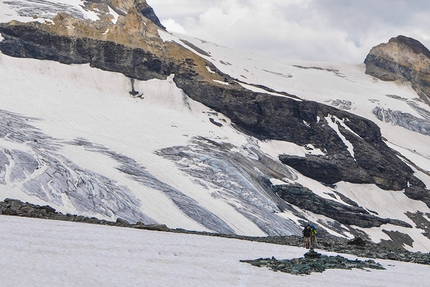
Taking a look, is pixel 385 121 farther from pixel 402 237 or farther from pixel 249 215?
pixel 249 215

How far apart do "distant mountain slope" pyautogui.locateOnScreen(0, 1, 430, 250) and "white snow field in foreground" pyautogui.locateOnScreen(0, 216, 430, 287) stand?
23.6m

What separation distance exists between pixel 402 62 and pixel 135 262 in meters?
176

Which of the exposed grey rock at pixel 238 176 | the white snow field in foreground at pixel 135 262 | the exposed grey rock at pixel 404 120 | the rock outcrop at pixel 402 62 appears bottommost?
the exposed grey rock at pixel 238 176

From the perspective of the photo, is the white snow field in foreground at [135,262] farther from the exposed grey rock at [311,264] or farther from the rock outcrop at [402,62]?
the rock outcrop at [402,62]

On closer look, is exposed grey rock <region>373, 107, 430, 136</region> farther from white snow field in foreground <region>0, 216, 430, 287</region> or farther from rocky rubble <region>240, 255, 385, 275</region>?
rocky rubble <region>240, 255, 385, 275</region>

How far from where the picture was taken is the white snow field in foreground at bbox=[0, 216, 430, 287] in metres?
20.2

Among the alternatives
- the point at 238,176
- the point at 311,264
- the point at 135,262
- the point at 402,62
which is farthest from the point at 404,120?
the point at 135,262

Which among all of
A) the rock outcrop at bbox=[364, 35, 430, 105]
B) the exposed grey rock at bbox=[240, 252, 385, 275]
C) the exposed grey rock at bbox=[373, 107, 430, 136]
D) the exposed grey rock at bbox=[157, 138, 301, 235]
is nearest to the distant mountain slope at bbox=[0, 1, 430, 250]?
the exposed grey rock at bbox=[157, 138, 301, 235]

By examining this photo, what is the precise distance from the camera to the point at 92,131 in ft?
264

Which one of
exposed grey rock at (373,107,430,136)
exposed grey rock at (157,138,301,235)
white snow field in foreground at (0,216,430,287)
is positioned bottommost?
exposed grey rock at (157,138,301,235)

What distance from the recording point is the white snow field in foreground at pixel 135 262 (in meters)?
20.2

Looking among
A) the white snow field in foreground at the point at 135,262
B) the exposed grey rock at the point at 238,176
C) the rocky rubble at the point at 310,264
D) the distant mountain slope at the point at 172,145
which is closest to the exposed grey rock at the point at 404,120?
the distant mountain slope at the point at 172,145

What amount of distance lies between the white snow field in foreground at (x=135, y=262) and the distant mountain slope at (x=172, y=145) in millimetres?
23620

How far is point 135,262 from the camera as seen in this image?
23875 mm
